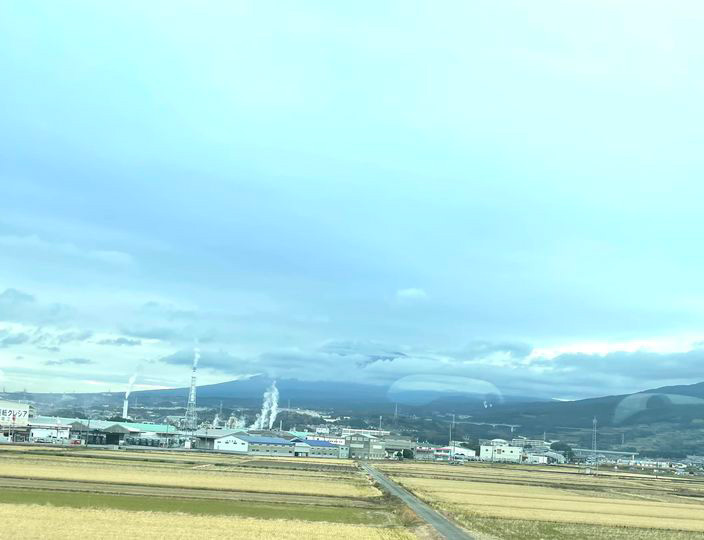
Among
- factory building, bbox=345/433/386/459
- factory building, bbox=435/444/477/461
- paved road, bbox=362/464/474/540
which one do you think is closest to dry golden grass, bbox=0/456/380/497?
paved road, bbox=362/464/474/540

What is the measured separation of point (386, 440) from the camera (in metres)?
169

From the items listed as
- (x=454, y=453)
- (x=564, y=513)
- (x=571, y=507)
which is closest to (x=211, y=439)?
(x=454, y=453)

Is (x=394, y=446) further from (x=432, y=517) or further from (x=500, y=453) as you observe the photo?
(x=432, y=517)

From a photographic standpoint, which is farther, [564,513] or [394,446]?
[394,446]

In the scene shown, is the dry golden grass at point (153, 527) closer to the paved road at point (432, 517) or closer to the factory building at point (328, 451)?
the paved road at point (432, 517)

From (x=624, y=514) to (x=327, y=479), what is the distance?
24.7 metres

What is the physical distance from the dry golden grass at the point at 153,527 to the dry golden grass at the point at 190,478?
16.3m

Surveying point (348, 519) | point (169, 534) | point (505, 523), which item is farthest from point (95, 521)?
point (505, 523)

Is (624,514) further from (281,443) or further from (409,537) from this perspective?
(281,443)

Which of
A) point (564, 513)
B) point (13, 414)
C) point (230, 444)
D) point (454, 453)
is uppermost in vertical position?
point (13, 414)

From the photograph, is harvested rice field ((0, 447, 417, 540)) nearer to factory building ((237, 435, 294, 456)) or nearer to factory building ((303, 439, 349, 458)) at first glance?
factory building ((237, 435, 294, 456))

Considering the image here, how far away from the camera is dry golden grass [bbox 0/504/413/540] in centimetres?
2364

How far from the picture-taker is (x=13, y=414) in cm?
14062

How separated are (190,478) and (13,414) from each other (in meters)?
105
